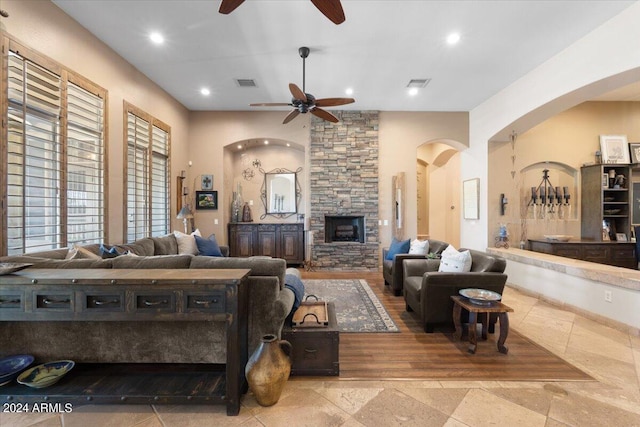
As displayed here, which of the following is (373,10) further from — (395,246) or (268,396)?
(268,396)

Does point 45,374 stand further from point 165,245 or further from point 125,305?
point 165,245

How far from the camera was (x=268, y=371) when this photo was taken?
6.12 ft

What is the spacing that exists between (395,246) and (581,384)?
2.83 metres

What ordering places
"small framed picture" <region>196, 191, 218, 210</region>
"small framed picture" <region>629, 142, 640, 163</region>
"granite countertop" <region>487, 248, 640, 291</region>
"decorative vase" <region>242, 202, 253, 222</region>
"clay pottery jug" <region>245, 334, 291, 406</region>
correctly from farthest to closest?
"decorative vase" <region>242, 202, 253, 222</region>, "small framed picture" <region>196, 191, 218, 210</region>, "small framed picture" <region>629, 142, 640, 163</region>, "granite countertop" <region>487, 248, 640, 291</region>, "clay pottery jug" <region>245, 334, 291, 406</region>

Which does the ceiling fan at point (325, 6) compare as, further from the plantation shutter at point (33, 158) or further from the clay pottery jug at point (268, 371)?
the clay pottery jug at point (268, 371)

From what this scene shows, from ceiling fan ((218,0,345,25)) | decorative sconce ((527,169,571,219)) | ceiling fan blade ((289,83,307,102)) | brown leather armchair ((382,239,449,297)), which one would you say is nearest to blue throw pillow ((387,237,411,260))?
brown leather armchair ((382,239,449,297))

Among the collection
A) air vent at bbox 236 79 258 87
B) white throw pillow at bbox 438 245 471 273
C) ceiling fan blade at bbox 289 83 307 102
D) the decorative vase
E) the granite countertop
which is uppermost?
air vent at bbox 236 79 258 87

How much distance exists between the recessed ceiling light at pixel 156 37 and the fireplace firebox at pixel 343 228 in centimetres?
437

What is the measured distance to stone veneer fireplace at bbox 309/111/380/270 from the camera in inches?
247

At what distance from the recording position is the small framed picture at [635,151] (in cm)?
505

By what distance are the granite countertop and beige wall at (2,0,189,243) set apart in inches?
254

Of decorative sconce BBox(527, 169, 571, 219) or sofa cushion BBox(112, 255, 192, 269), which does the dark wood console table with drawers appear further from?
decorative sconce BBox(527, 169, 571, 219)

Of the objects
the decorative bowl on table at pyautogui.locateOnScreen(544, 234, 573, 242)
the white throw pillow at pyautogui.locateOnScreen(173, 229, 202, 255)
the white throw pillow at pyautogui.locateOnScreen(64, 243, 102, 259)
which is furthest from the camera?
the decorative bowl on table at pyautogui.locateOnScreen(544, 234, 573, 242)

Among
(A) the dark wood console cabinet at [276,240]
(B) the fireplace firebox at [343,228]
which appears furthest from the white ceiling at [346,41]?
(A) the dark wood console cabinet at [276,240]
